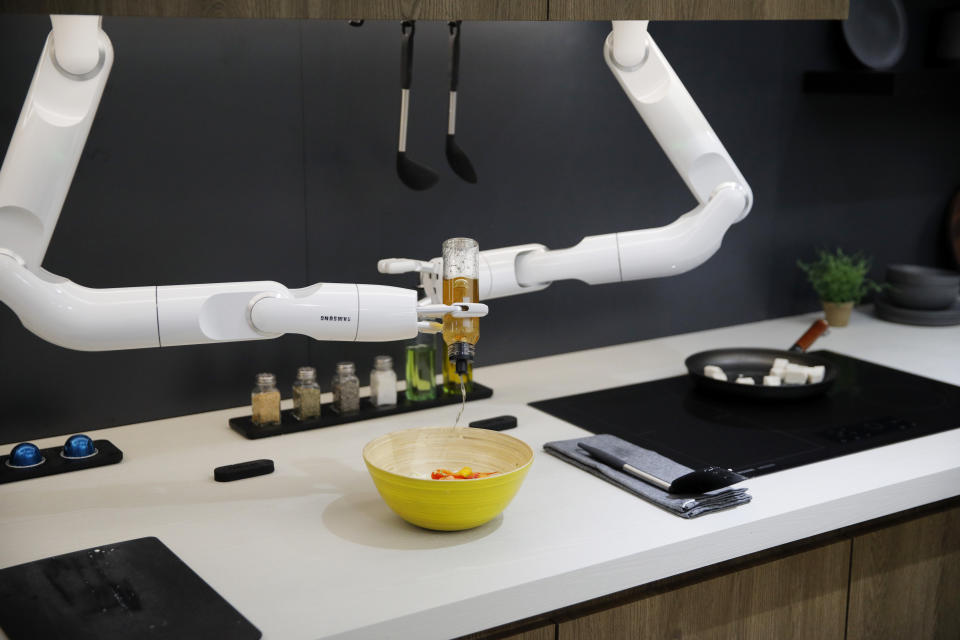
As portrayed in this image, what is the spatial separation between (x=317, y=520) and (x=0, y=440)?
2.19ft

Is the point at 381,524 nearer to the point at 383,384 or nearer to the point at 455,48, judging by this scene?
the point at 383,384

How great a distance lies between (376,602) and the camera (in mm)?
1308

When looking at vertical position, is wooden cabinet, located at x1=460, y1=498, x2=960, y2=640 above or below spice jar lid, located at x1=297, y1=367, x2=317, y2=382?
below

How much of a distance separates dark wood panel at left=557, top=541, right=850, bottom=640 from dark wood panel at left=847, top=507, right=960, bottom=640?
42 mm

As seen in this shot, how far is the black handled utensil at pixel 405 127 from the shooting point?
1.75 meters

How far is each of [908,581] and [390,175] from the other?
1208 millimetres

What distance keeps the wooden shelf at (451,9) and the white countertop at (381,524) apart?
704 mm

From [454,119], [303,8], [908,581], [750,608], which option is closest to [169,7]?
[303,8]

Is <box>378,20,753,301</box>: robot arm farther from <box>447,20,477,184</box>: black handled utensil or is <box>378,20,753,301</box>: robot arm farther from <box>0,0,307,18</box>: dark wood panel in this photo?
<box>0,0,307,18</box>: dark wood panel

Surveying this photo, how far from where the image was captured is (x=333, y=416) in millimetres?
1951

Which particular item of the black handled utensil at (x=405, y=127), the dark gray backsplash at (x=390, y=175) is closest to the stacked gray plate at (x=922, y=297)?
the dark gray backsplash at (x=390, y=175)

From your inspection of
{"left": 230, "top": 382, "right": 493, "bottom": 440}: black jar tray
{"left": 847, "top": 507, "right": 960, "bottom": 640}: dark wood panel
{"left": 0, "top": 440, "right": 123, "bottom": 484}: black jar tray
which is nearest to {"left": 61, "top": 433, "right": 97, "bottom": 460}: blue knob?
{"left": 0, "top": 440, "right": 123, "bottom": 484}: black jar tray

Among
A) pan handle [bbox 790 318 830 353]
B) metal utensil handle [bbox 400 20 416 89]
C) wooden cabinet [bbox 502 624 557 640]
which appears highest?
metal utensil handle [bbox 400 20 416 89]

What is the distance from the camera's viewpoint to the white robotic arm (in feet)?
4.69
